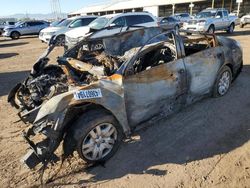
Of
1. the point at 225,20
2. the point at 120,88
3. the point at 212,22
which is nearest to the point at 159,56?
the point at 120,88

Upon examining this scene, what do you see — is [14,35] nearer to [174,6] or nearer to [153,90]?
[153,90]

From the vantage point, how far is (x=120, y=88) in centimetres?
398

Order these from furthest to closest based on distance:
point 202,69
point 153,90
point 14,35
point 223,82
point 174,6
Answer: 1. point 174,6
2. point 14,35
3. point 223,82
4. point 202,69
5. point 153,90

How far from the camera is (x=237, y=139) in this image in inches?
175

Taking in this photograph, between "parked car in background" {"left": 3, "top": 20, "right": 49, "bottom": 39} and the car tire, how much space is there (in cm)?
2536

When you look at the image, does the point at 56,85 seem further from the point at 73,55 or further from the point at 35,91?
the point at 73,55

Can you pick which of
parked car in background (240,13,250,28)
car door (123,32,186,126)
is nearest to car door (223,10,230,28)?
parked car in background (240,13,250,28)

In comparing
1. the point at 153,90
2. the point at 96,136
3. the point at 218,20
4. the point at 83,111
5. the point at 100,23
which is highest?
the point at 100,23

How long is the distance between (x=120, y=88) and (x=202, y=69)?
207 centimetres

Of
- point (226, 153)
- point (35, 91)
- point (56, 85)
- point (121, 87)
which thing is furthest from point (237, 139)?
point (35, 91)

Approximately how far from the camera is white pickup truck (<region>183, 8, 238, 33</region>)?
18625mm

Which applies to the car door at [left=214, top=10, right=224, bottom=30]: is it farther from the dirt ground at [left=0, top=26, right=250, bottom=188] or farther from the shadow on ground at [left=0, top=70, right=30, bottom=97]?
the dirt ground at [left=0, top=26, right=250, bottom=188]

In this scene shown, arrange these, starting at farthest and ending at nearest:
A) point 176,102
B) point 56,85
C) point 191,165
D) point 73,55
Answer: point 73,55 → point 176,102 → point 56,85 → point 191,165

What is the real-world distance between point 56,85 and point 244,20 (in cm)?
2365
